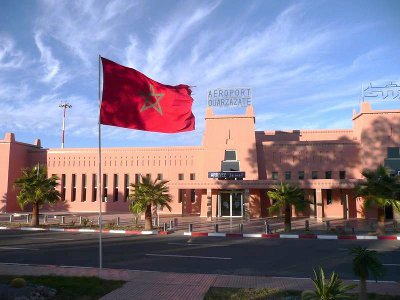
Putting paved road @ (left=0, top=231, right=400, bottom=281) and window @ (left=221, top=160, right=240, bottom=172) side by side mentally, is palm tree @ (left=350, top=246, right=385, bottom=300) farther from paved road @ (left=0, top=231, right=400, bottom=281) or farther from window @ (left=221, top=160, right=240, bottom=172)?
window @ (left=221, top=160, right=240, bottom=172)

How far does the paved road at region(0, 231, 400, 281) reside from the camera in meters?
13.1

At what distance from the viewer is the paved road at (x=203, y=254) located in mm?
13094

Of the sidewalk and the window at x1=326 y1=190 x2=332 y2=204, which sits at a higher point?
the window at x1=326 y1=190 x2=332 y2=204

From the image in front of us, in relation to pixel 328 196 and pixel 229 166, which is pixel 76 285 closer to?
Answer: pixel 229 166

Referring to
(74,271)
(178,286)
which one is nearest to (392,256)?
(178,286)

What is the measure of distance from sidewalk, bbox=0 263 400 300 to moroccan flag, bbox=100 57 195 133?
4719 mm

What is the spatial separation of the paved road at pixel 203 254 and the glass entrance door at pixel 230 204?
506 inches

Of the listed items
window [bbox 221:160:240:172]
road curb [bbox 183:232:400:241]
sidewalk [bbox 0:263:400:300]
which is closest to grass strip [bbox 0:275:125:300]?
sidewalk [bbox 0:263:400:300]

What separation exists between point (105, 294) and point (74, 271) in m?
3.18

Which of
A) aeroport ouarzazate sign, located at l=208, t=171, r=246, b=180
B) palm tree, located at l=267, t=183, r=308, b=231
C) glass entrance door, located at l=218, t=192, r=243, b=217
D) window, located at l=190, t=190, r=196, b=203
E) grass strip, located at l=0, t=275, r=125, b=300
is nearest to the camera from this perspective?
grass strip, located at l=0, t=275, r=125, b=300

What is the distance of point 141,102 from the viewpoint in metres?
12.3

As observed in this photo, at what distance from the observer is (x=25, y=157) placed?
4484 cm

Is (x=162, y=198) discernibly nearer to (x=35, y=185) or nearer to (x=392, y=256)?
(x=35, y=185)

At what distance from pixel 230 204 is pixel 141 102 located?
23634 millimetres
